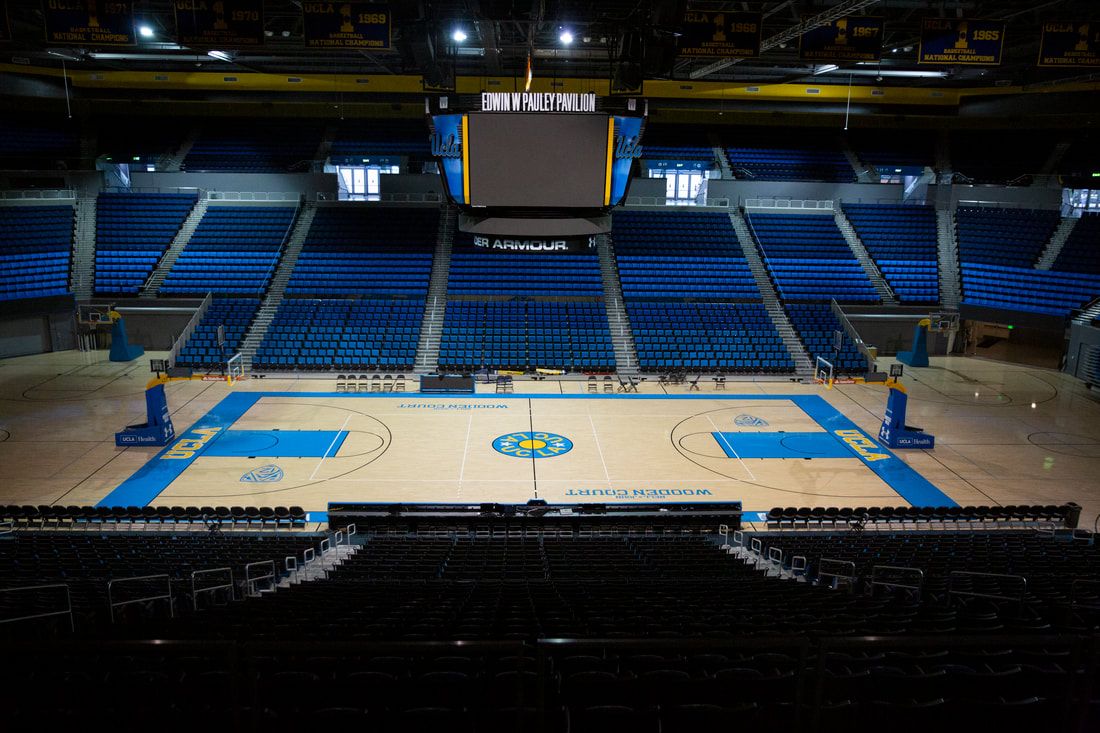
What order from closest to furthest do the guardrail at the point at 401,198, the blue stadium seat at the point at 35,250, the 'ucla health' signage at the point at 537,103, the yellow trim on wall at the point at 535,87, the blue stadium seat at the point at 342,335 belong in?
the 'ucla health' signage at the point at 537,103
the blue stadium seat at the point at 342,335
the blue stadium seat at the point at 35,250
the guardrail at the point at 401,198
the yellow trim on wall at the point at 535,87

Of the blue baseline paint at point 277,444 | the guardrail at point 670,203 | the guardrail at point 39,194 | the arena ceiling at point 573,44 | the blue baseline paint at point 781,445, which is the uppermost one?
the arena ceiling at point 573,44

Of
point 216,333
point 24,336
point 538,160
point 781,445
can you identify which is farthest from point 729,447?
point 24,336

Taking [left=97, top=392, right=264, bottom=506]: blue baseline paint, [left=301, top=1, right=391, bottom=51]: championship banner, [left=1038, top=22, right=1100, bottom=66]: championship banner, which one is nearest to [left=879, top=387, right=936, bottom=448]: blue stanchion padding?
[left=1038, top=22, right=1100, bottom=66]: championship banner

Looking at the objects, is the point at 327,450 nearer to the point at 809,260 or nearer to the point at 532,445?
the point at 532,445

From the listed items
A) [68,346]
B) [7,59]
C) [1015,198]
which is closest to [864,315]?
[1015,198]

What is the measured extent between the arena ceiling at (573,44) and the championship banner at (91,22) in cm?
486

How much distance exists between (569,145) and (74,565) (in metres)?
12.0

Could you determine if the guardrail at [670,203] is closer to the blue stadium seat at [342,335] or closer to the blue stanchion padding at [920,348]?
the blue stanchion padding at [920,348]

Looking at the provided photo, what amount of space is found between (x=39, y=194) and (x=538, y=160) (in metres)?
30.8

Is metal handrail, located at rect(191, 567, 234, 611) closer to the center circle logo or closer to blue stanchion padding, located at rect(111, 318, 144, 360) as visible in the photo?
the center circle logo

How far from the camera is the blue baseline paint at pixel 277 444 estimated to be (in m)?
20.8

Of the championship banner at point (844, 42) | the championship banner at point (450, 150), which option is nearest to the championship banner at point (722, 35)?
the championship banner at point (844, 42)

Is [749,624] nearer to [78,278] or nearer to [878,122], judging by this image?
[78,278]

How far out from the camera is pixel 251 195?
3844 cm
